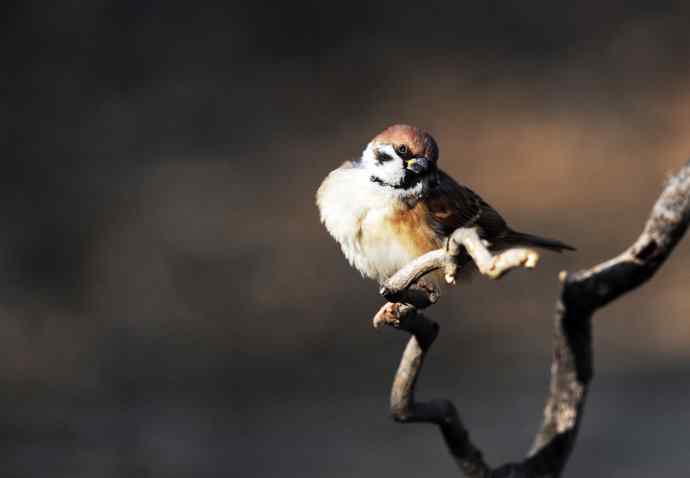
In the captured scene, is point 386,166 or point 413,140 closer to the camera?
point 413,140

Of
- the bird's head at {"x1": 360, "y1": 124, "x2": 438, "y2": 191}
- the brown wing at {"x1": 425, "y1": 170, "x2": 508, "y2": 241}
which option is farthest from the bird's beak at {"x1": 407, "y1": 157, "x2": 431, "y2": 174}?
the brown wing at {"x1": 425, "y1": 170, "x2": 508, "y2": 241}

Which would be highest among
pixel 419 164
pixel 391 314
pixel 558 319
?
pixel 419 164

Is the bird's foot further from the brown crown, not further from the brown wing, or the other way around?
the brown wing

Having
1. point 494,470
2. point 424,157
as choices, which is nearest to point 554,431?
point 494,470

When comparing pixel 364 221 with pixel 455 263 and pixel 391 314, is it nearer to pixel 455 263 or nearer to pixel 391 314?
pixel 391 314

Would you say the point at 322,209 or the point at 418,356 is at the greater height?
the point at 322,209

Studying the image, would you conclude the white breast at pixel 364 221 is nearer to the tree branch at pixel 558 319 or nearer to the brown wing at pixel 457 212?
the brown wing at pixel 457 212

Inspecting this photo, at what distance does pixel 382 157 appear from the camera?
53.9 inches

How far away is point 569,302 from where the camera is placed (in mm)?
818

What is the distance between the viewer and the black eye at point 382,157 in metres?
1.35

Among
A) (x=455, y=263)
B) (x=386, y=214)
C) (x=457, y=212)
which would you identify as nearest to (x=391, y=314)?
(x=455, y=263)

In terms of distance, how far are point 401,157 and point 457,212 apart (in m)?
0.35

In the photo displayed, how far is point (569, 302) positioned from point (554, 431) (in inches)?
6.1

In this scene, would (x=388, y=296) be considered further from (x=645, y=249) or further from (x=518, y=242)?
(x=518, y=242)
